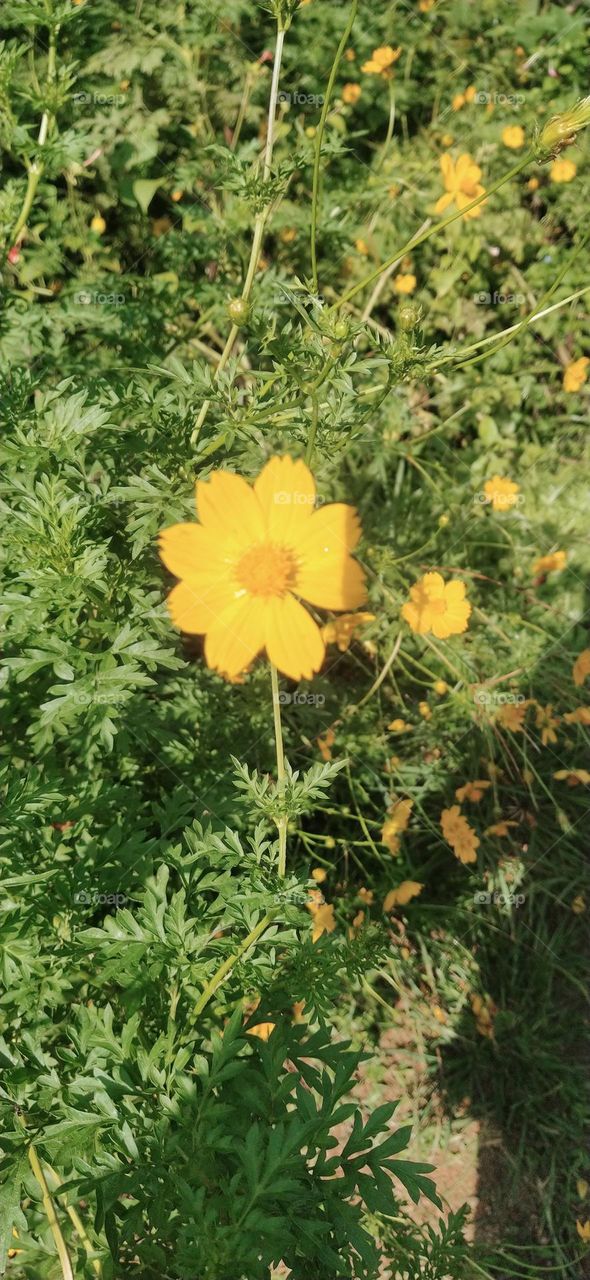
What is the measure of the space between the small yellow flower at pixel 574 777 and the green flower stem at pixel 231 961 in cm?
120

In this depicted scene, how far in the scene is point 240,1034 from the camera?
1.36 m

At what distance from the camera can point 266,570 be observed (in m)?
1.32

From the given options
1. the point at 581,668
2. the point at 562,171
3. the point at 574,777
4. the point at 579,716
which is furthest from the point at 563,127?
the point at 562,171

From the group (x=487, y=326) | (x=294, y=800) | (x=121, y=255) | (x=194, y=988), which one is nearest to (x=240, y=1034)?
(x=194, y=988)

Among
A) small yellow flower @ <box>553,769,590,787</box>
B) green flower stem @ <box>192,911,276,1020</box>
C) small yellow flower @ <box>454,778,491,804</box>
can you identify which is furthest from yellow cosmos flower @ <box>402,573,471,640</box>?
green flower stem @ <box>192,911,276,1020</box>

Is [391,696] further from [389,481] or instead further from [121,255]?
[121,255]

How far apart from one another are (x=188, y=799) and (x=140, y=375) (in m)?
0.88

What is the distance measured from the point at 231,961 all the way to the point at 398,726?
106 cm

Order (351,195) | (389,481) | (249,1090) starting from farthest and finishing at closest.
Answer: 1. (389,481)
2. (351,195)
3. (249,1090)

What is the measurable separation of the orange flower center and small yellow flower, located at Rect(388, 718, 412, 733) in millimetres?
981

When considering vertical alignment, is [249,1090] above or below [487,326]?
below

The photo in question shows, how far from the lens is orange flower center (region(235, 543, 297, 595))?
1.32 meters

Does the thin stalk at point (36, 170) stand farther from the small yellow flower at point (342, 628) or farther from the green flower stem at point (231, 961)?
the green flower stem at point (231, 961)

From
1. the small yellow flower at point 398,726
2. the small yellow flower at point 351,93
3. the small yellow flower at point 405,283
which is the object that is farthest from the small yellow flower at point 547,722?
the small yellow flower at point 351,93
